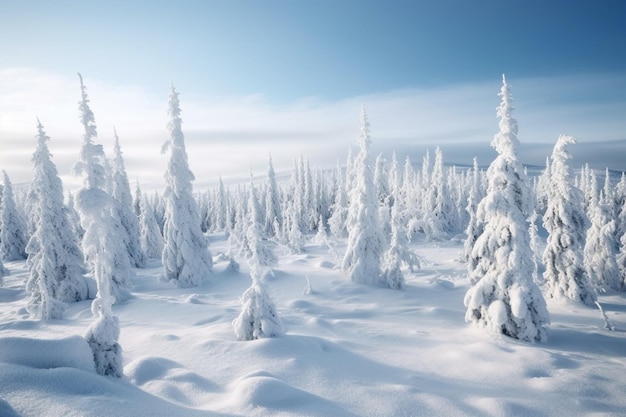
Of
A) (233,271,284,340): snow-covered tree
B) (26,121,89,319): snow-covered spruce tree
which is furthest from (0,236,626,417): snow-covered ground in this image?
(26,121,89,319): snow-covered spruce tree

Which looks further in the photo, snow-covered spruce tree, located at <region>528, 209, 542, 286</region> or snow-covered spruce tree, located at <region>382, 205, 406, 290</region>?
snow-covered spruce tree, located at <region>382, 205, 406, 290</region>

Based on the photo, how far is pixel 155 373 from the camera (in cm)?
953

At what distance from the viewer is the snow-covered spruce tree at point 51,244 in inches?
914

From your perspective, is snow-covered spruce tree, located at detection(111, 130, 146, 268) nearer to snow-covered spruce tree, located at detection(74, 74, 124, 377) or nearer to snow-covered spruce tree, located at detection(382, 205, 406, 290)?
snow-covered spruce tree, located at detection(74, 74, 124, 377)

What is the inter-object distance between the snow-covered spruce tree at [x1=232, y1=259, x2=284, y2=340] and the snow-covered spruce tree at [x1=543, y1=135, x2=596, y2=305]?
59.6ft

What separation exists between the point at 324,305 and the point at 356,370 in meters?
10.3

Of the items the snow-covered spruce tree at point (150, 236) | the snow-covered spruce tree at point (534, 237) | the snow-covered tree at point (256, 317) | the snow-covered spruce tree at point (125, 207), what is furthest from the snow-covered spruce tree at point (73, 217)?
the snow-covered spruce tree at point (534, 237)

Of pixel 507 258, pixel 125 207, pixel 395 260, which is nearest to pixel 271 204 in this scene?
pixel 125 207

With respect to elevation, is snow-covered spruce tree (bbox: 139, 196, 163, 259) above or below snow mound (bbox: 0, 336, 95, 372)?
below

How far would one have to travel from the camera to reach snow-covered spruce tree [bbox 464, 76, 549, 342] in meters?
14.0

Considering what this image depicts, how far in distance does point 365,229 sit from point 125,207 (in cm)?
2789

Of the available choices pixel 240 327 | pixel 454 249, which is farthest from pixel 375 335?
pixel 454 249

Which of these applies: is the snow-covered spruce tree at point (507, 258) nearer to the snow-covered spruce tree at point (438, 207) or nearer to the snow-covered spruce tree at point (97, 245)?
the snow-covered spruce tree at point (97, 245)

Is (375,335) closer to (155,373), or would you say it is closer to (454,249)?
(155,373)
